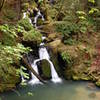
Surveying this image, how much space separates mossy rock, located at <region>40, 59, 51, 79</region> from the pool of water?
1.83ft

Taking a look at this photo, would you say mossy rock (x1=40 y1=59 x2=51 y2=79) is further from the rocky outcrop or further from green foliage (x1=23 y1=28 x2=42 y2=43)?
the rocky outcrop

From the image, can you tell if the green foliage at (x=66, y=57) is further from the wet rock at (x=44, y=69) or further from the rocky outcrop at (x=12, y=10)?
the rocky outcrop at (x=12, y=10)

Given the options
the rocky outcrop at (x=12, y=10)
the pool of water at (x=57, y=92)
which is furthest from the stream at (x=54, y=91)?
the rocky outcrop at (x=12, y=10)

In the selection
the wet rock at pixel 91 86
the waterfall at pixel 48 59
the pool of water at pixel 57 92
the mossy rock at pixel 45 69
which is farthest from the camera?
the waterfall at pixel 48 59

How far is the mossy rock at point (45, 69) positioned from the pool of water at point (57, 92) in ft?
1.83

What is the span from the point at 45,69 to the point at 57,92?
60.1 inches

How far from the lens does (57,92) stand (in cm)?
995

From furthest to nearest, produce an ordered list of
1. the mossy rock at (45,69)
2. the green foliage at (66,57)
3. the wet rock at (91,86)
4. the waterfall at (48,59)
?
1. the green foliage at (66,57)
2. the waterfall at (48,59)
3. the mossy rock at (45,69)
4. the wet rock at (91,86)

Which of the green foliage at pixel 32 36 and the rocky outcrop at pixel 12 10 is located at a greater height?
the rocky outcrop at pixel 12 10

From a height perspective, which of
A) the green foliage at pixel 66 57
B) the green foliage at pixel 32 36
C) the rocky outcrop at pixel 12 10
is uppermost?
the rocky outcrop at pixel 12 10

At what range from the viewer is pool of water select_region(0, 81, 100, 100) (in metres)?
9.32

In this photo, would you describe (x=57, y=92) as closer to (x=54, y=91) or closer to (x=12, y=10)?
(x=54, y=91)

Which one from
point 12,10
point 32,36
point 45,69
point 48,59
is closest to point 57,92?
point 45,69

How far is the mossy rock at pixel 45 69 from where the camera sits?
11008 mm
